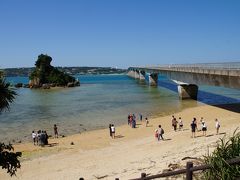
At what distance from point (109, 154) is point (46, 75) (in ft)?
345

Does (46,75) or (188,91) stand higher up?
(46,75)

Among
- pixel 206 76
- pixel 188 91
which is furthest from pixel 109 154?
pixel 188 91

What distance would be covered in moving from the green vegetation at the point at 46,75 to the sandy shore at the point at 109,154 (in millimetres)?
91337

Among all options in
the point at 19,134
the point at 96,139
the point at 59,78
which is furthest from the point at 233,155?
the point at 59,78

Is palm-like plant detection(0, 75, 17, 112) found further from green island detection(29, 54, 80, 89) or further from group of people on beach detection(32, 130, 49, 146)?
green island detection(29, 54, 80, 89)

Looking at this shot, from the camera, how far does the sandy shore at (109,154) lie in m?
16.7

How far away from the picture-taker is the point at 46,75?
12425 cm

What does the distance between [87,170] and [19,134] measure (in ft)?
53.6

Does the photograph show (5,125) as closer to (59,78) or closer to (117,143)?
(117,143)

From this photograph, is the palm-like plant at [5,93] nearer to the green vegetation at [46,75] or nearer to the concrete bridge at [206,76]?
the concrete bridge at [206,76]

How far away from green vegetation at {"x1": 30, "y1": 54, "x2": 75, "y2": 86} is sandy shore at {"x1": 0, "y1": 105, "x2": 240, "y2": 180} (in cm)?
9134

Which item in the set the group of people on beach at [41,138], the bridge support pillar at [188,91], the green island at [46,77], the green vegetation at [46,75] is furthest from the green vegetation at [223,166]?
the green vegetation at [46,75]

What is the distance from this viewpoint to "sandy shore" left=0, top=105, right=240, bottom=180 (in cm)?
1666

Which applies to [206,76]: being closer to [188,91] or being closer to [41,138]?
[188,91]
